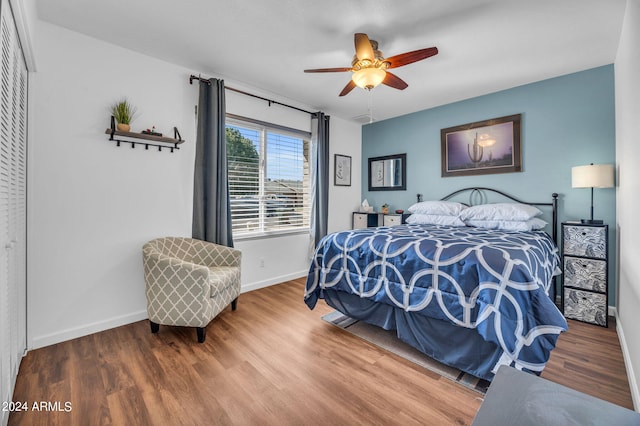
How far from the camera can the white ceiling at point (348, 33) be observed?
7.40 feet

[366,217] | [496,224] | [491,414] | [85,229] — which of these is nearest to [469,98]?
[496,224]

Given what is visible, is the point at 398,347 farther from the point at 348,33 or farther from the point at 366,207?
the point at 366,207

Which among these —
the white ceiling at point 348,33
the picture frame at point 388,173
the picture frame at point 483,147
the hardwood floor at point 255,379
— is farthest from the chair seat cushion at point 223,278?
the picture frame at point 483,147

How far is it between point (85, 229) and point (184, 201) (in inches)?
35.4

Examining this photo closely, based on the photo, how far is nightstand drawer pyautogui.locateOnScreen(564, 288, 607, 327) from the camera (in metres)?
2.84

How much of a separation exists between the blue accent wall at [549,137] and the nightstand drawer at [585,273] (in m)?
0.42

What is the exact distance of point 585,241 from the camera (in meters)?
2.93

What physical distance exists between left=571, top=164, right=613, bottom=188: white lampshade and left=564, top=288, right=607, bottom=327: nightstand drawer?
1.04m

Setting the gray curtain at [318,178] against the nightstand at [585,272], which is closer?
the nightstand at [585,272]

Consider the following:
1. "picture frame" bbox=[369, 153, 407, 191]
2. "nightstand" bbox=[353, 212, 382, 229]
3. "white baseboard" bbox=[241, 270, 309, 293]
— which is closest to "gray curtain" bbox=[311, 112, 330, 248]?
"white baseboard" bbox=[241, 270, 309, 293]

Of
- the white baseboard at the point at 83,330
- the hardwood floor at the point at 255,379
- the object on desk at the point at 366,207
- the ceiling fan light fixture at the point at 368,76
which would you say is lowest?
the hardwood floor at the point at 255,379

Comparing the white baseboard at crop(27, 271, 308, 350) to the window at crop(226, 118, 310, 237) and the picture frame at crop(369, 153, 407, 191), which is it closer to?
the window at crop(226, 118, 310, 237)

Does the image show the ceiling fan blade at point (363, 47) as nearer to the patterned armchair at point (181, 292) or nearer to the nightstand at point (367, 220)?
the patterned armchair at point (181, 292)

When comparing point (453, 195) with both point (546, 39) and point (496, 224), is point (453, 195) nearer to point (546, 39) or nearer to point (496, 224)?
point (496, 224)
